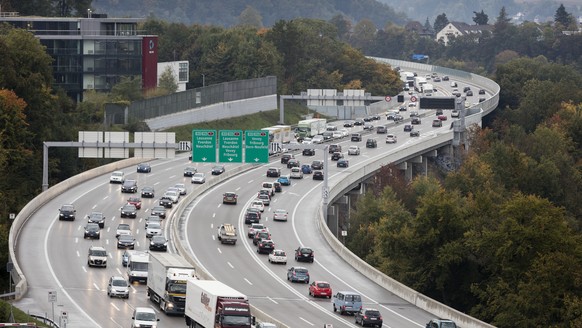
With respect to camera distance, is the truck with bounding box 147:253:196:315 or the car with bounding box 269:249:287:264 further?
the car with bounding box 269:249:287:264

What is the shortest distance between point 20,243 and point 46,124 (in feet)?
129

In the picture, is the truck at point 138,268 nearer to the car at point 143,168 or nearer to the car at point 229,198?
the car at point 229,198

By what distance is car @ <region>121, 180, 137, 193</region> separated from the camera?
391ft

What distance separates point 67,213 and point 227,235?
488 inches

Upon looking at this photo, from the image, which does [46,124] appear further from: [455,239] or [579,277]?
[579,277]

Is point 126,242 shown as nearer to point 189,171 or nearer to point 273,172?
point 189,171

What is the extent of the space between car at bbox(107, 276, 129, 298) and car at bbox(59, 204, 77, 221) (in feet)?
93.4

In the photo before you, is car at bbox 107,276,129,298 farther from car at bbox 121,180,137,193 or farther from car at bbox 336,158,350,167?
car at bbox 336,158,350,167

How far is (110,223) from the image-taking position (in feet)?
340

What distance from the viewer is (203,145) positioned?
100562 millimetres

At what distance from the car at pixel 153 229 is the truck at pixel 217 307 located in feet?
106

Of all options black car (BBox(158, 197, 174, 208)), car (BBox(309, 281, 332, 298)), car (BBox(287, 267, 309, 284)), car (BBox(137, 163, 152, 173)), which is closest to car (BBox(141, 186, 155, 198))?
black car (BBox(158, 197, 174, 208))

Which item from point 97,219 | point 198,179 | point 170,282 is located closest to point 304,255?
point 97,219

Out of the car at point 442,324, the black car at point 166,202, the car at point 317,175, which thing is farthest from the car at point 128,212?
the car at point 442,324
